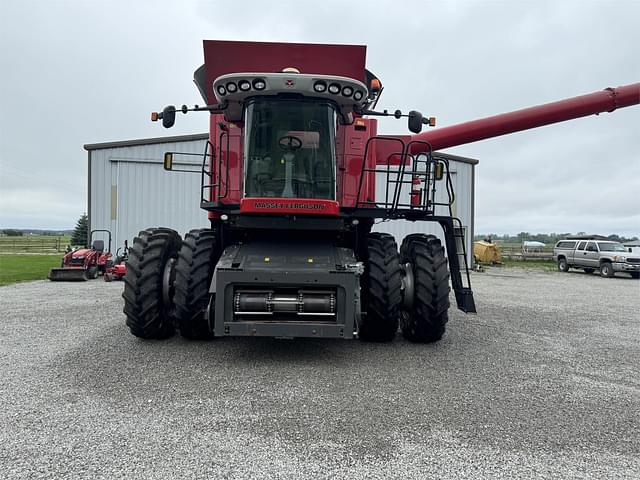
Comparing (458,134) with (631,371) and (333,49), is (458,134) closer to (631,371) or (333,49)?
(333,49)

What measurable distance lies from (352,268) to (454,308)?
5.54 m

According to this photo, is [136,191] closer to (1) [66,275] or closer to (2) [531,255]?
(1) [66,275]

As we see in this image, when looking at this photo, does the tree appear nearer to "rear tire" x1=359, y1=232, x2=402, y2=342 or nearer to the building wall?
the building wall

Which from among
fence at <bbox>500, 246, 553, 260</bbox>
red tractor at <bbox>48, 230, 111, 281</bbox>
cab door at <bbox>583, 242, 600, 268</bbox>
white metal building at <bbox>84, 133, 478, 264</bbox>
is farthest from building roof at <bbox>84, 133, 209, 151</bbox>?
fence at <bbox>500, 246, 553, 260</bbox>

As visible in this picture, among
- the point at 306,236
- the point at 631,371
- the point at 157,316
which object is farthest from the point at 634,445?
the point at 157,316

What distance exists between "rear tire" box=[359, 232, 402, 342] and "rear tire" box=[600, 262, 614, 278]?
19.5m

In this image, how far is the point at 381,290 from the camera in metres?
5.35

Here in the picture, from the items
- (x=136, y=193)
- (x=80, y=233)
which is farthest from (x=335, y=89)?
(x=80, y=233)

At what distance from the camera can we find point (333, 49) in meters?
5.62

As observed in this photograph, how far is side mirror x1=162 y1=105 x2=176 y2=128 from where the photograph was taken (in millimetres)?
5664

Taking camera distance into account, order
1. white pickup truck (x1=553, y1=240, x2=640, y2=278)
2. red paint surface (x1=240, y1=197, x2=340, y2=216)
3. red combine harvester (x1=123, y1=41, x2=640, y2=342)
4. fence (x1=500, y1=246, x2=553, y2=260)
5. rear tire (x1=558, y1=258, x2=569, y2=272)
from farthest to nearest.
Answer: fence (x1=500, y1=246, x2=553, y2=260), rear tire (x1=558, y1=258, x2=569, y2=272), white pickup truck (x1=553, y1=240, x2=640, y2=278), red paint surface (x1=240, y1=197, x2=340, y2=216), red combine harvester (x1=123, y1=41, x2=640, y2=342)

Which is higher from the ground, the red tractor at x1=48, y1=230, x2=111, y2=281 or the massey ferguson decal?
the massey ferguson decal

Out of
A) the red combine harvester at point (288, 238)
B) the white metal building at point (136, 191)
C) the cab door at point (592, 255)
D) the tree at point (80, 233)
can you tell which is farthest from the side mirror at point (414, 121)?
the tree at point (80, 233)

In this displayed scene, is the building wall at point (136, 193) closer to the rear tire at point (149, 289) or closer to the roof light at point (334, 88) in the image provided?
the rear tire at point (149, 289)
